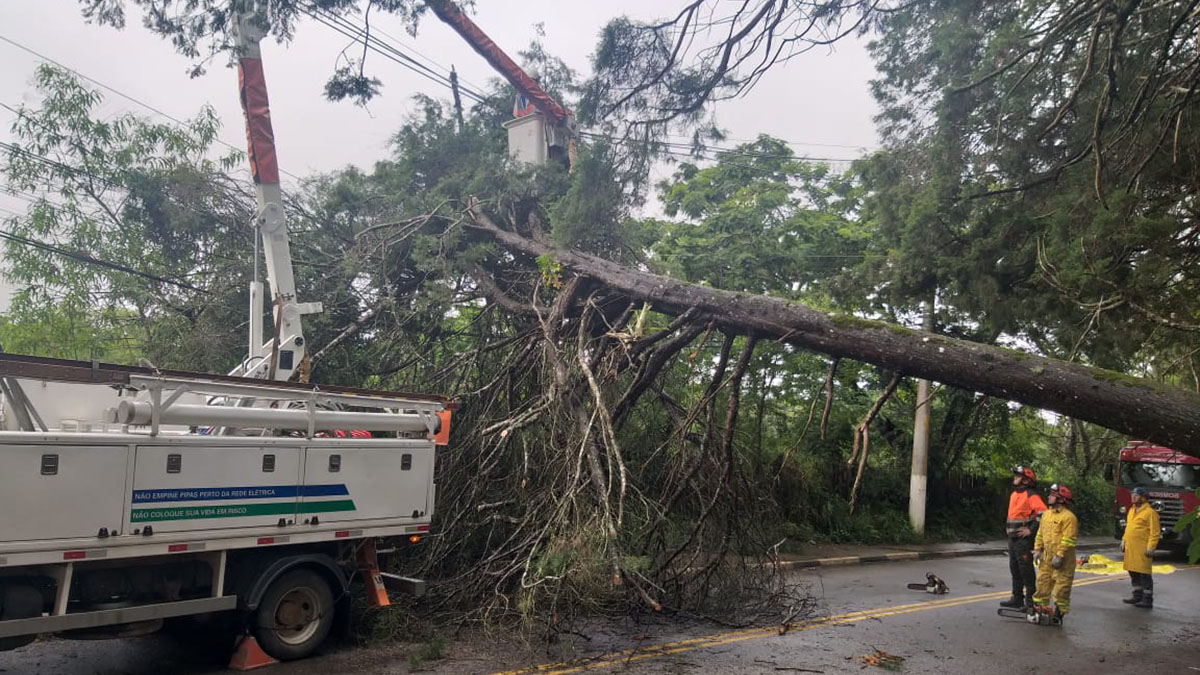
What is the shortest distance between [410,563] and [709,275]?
984 cm

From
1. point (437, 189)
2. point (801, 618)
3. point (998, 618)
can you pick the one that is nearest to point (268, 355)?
point (437, 189)

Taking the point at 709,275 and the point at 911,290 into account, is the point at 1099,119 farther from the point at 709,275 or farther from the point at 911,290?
the point at 709,275

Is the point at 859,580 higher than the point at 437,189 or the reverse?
the reverse

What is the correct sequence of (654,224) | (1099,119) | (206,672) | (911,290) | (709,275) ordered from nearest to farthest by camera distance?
1. (1099,119)
2. (206,672)
3. (911,290)
4. (709,275)
5. (654,224)

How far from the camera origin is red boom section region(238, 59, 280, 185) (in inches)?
383

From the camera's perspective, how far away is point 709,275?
16.9 metres

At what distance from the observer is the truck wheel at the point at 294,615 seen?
6426mm

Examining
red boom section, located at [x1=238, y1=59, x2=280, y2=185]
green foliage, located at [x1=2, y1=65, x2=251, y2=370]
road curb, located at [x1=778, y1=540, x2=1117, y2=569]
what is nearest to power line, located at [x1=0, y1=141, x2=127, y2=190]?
green foliage, located at [x1=2, y1=65, x2=251, y2=370]

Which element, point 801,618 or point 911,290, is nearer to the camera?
point 801,618

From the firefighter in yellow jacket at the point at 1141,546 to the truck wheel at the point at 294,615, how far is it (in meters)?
9.99

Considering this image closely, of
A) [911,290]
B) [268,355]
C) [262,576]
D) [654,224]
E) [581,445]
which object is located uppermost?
[654,224]

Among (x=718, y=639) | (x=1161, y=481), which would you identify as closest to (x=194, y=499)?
(x=718, y=639)

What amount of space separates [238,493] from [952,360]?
5.92 metres

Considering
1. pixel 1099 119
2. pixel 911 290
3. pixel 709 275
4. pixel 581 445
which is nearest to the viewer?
Result: pixel 1099 119
